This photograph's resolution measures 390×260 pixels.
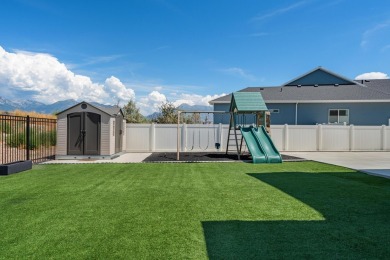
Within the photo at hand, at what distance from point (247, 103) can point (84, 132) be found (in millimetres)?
7143

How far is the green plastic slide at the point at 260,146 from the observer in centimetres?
1099

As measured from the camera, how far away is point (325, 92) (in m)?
22.1

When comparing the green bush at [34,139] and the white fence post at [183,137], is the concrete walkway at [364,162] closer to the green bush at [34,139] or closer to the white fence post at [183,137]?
the white fence post at [183,137]

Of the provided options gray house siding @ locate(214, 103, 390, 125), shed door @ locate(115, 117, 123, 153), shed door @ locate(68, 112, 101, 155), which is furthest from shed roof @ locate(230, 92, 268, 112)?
gray house siding @ locate(214, 103, 390, 125)

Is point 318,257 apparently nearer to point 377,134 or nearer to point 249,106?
point 249,106

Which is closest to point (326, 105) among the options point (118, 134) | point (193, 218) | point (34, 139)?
point (118, 134)

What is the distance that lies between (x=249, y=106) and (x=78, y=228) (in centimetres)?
1008

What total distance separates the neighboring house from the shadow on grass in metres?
16.2

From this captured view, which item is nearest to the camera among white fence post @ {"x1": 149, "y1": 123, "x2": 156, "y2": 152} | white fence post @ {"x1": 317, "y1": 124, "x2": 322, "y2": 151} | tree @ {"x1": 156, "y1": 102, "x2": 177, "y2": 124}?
white fence post @ {"x1": 149, "y1": 123, "x2": 156, "y2": 152}

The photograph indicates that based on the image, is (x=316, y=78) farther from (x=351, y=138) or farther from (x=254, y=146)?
(x=254, y=146)

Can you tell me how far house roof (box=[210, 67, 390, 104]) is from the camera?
20533 millimetres

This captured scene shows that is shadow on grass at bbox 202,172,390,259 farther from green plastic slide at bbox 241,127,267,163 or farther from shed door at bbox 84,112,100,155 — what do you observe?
shed door at bbox 84,112,100,155

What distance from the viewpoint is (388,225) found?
3.78 m

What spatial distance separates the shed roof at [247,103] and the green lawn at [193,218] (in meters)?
5.74
